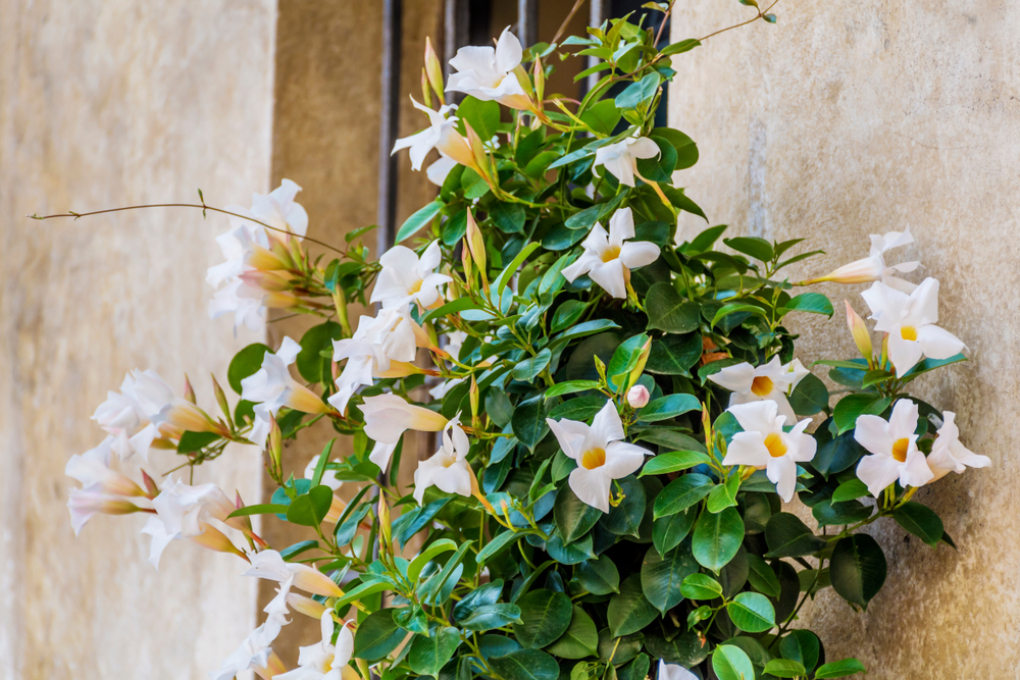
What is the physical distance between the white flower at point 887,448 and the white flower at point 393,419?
0.34 meters

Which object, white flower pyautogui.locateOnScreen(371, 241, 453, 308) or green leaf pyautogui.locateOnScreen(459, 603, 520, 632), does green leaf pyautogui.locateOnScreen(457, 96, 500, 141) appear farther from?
green leaf pyautogui.locateOnScreen(459, 603, 520, 632)

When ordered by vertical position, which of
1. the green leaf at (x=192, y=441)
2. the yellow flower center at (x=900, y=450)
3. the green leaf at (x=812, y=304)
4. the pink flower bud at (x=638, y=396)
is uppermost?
the green leaf at (x=812, y=304)

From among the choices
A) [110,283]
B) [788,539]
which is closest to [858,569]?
[788,539]

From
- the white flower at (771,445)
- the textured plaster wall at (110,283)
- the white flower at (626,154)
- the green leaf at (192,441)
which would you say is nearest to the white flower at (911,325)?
the white flower at (771,445)

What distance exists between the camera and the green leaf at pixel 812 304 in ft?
2.16

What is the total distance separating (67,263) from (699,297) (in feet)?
5.60

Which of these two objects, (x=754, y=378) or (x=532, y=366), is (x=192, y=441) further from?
(x=754, y=378)

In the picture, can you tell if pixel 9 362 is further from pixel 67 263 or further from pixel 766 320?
pixel 766 320

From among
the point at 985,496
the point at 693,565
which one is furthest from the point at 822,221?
the point at 693,565

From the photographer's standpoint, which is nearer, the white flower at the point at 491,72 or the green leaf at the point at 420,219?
the white flower at the point at 491,72

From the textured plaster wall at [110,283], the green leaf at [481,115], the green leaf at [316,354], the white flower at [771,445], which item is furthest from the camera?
the textured plaster wall at [110,283]

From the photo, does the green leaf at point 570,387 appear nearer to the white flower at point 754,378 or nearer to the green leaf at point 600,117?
the white flower at point 754,378

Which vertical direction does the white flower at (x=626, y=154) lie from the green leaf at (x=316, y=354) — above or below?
above

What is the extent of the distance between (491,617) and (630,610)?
113 mm
